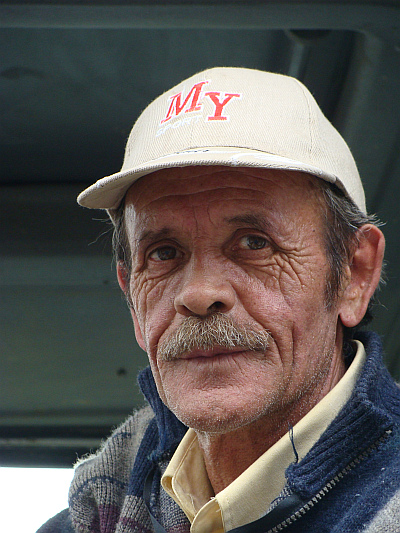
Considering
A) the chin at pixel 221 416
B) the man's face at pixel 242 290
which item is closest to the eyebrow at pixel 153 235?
the man's face at pixel 242 290

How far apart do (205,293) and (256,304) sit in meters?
0.14

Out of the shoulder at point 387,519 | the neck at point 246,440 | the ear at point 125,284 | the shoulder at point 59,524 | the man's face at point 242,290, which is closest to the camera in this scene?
the shoulder at point 387,519

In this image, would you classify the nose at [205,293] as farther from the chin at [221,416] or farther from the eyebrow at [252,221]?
the chin at [221,416]

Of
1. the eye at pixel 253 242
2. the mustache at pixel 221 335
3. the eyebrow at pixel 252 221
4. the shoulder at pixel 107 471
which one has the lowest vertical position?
the shoulder at pixel 107 471

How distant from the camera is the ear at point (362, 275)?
1.82 metres

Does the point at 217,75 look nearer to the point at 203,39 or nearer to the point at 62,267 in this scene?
the point at 203,39

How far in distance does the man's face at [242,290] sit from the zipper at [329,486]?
234mm

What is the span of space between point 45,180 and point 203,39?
743mm

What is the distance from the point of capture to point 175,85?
1855 millimetres

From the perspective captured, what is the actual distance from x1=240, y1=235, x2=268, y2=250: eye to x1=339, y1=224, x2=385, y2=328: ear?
275mm

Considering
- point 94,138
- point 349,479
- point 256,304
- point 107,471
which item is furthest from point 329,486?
point 94,138

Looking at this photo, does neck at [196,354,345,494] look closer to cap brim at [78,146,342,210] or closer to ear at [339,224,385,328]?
ear at [339,224,385,328]

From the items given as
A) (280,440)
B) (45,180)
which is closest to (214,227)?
(280,440)

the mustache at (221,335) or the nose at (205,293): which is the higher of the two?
the nose at (205,293)
